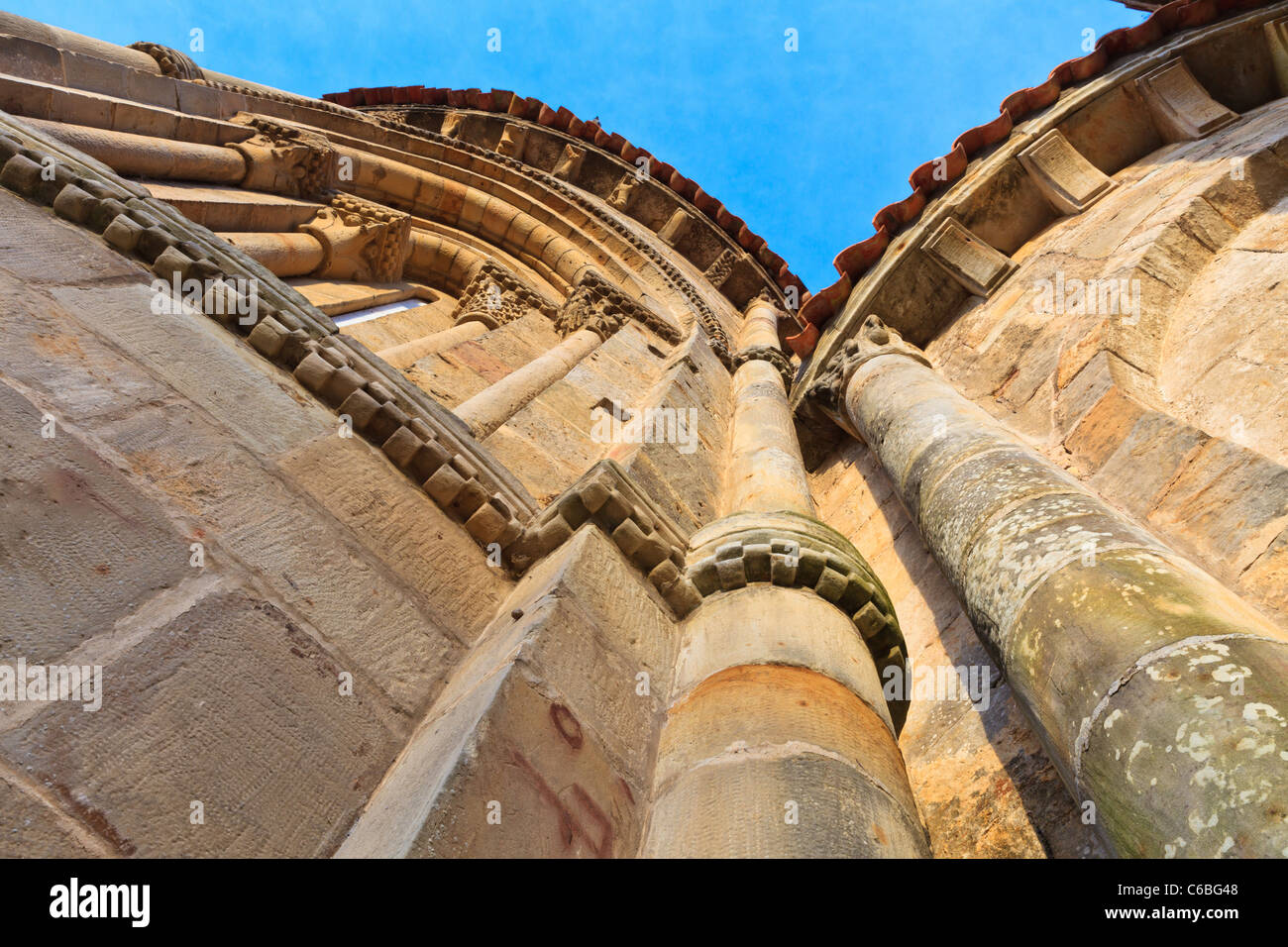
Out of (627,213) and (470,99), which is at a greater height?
(470,99)

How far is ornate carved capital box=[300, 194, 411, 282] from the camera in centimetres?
681

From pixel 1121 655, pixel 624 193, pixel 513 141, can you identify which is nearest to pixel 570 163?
pixel 624 193

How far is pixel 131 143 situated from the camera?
564cm

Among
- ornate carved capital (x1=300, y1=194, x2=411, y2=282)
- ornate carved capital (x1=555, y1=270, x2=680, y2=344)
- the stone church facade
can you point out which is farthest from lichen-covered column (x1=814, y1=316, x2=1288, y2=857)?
ornate carved capital (x1=300, y1=194, x2=411, y2=282)

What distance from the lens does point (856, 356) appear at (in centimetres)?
577

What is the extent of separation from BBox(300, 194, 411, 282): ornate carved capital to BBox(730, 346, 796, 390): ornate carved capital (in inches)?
128

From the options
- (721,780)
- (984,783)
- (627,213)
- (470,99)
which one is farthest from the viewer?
(470,99)

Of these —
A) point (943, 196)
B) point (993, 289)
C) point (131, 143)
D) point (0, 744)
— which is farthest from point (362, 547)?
point (943, 196)

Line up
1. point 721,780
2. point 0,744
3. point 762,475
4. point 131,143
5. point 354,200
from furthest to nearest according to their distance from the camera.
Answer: point 354,200 → point 131,143 → point 762,475 → point 721,780 → point 0,744

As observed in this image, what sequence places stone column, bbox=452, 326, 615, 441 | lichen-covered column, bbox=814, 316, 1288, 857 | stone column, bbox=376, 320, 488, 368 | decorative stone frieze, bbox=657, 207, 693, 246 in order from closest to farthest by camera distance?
lichen-covered column, bbox=814, 316, 1288, 857 < stone column, bbox=452, 326, 615, 441 < stone column, bbox=376, 320, 488, 368 < decorative stone frieze, bbox=657, 207, 693, 246

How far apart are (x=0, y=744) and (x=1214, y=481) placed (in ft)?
12.4

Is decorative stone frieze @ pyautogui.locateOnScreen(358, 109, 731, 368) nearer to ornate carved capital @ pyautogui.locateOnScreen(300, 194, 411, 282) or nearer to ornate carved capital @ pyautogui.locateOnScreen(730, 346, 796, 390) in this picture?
ornate carved capital @ pyautogui.locateOnScreen(730, 346, 796, 390)

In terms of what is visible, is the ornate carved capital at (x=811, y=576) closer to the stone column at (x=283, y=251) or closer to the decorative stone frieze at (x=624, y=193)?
the stone column at (x=283, y=251)

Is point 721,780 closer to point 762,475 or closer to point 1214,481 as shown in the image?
point 1214,481
